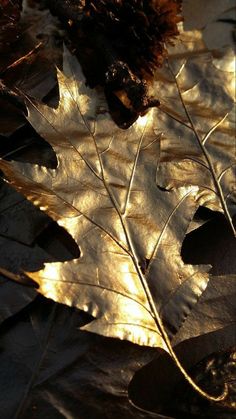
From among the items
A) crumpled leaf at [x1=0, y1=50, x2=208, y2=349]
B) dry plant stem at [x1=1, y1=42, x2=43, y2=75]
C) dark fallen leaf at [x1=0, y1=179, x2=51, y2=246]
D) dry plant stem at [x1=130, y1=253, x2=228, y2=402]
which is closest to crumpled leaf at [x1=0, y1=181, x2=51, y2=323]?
dark fallen leaf at [x1=0, y1=179, x2=51, y2=246]

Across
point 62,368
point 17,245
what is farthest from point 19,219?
point 62,368

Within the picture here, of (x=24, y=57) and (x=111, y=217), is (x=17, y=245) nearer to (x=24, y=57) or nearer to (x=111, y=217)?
(x=111, y=217)

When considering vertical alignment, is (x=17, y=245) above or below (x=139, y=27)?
below

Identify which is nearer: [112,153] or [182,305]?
[182,305]

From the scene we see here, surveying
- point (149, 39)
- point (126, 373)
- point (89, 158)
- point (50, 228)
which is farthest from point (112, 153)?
point (126, 373)

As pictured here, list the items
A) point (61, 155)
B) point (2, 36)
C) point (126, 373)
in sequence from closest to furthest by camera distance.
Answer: point (126, 373) < point (61, 155) < point (2, 36)

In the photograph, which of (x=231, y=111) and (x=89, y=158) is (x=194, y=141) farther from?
(x=89, y=158)
